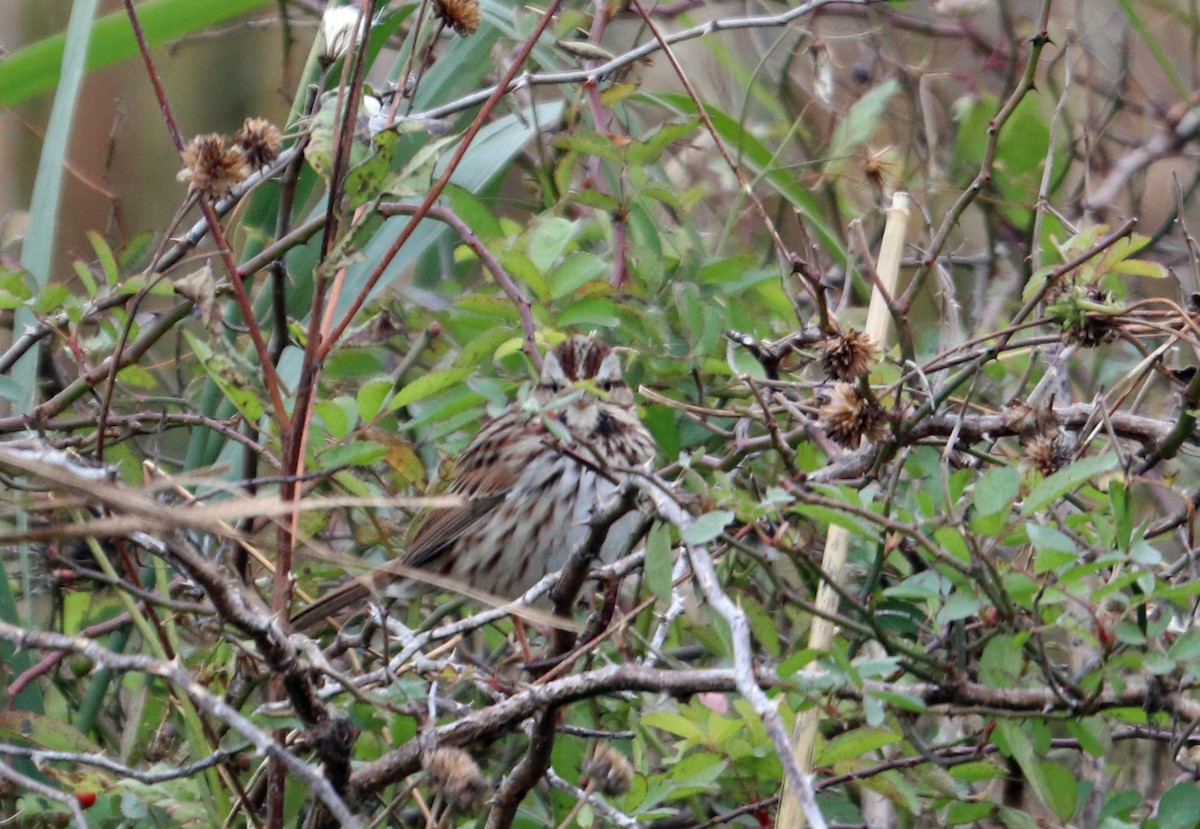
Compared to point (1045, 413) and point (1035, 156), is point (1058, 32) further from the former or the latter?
point (1045, 413)

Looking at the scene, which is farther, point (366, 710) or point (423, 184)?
point (366, 710)

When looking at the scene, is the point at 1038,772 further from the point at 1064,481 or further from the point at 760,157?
the point at 760,157

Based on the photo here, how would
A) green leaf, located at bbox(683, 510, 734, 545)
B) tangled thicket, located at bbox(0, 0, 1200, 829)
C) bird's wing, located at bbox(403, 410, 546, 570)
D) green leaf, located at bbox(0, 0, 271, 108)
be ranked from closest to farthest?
green leaf, located at bbox(683, 510, 734, 545) → tangled thicket, located at bbox(0, 0, 1200, 829) → green leaf, located at bbox(0, 0, 271, 108) → bird's wing, located at bbox(403, 410, 546, 570)

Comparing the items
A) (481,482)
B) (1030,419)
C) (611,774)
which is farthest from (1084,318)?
(481,482)

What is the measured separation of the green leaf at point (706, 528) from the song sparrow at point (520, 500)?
3.54 ft

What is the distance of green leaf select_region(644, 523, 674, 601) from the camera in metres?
1.30

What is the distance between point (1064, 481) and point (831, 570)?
346mm

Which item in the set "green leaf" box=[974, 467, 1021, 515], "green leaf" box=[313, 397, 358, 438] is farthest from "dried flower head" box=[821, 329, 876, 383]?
"green leaf" box=[313, 397, 358, 438]

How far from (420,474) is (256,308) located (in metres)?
0.38

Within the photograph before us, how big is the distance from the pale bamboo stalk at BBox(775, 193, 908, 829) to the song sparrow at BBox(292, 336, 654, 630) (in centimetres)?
60

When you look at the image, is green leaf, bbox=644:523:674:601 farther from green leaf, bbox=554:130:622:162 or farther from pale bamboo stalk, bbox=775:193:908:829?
green leaf, bbox=554:130:622:162

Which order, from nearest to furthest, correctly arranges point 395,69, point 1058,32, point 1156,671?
point 1156,671
point 395,69
point 1058,32

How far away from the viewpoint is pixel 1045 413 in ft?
5.01

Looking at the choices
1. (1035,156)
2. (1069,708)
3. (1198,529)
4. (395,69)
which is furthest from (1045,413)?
(1035,156)
